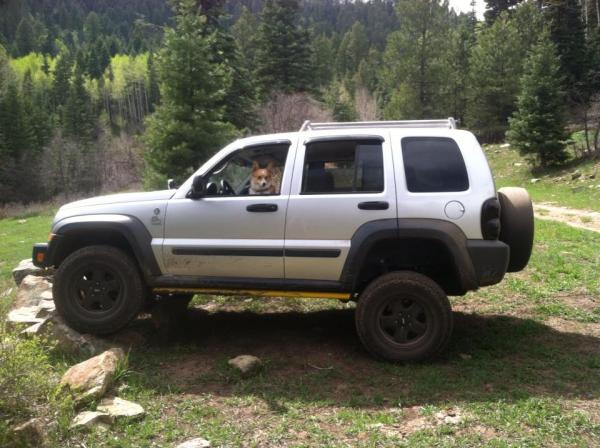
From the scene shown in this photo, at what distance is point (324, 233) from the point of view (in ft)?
15.9

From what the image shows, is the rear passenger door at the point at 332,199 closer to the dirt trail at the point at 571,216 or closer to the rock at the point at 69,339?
the rock at the point at 69,339

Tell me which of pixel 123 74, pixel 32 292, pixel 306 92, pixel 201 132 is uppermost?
pixel 123 74

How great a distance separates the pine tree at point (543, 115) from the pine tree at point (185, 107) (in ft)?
51.4

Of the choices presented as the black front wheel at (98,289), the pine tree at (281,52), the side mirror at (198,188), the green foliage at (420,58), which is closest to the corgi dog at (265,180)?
the side mirror at (198,188)

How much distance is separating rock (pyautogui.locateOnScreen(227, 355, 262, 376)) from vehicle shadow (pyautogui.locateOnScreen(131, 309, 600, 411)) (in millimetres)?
70

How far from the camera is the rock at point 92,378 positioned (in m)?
4.09

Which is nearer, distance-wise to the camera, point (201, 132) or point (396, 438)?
point (396, 438)

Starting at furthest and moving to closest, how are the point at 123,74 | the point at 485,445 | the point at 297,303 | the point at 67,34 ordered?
the point at 67,34 → the point at 123,74 → the point at 297,303 → the point at 485,445

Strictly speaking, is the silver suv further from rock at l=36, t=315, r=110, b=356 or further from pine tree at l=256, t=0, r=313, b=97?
pine tree at l=256, t=0, r=313, b=97

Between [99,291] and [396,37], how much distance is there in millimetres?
40980

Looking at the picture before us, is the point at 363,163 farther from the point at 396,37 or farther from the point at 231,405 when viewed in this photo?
the point at 396,37

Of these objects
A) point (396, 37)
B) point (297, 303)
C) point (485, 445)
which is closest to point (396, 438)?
point (485, 445)

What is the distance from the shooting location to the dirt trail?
44.5 feet

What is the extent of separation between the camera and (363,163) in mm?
4977
